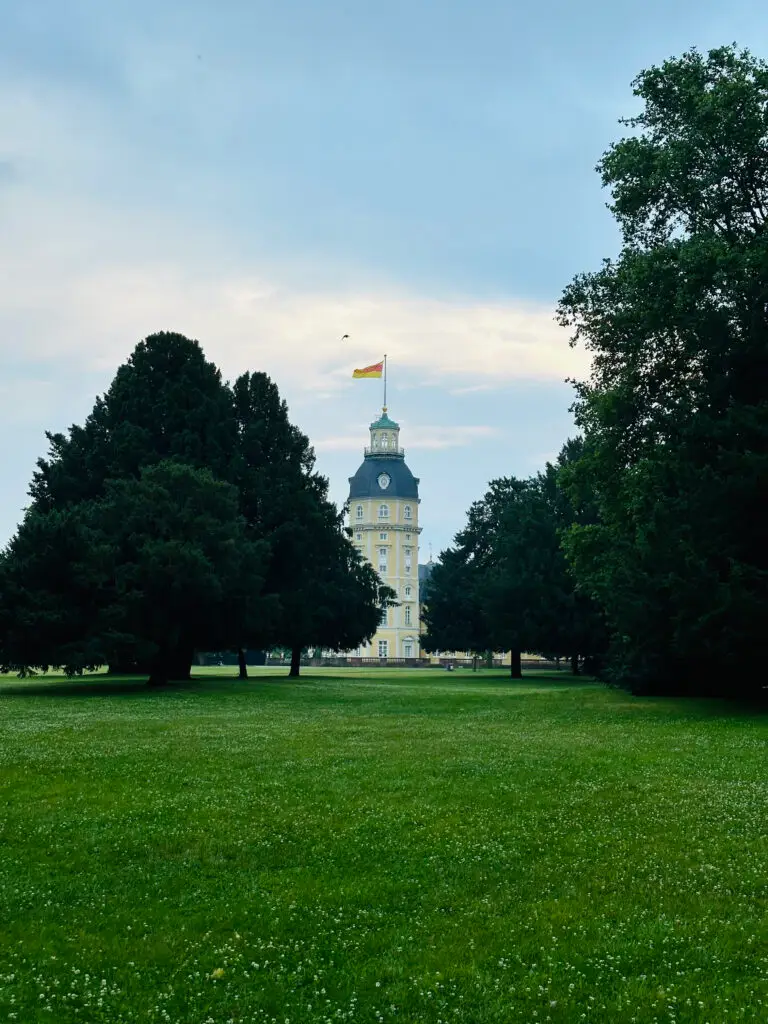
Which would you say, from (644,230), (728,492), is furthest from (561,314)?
Answer: (728,492)

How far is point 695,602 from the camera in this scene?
33.4 m

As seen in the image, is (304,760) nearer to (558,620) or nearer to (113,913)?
(113,913)

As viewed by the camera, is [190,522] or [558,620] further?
[558,620]

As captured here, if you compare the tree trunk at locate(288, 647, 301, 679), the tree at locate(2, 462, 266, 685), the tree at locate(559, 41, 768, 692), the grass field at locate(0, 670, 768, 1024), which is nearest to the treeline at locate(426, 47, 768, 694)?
the tree at locate(559, 41, 768, 692)

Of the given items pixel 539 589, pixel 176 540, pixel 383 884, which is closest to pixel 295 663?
pixel 539 589

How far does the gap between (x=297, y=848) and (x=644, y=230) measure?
→ 35265 mm

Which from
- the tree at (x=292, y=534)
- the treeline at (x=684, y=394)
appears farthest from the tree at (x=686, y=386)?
the tree at (x=292, y=534)

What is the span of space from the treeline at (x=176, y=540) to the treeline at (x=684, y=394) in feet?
63.6

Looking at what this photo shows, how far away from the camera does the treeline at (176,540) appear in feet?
153

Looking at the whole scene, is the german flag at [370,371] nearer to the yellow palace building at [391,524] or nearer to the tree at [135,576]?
the yellow palace building at [391,524]

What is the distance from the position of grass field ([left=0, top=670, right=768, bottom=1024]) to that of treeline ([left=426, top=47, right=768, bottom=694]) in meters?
12.1

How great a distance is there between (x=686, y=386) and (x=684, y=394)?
1.78ft

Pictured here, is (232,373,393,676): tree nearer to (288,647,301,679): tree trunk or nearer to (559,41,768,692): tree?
(288,647,301,679): tree trunk

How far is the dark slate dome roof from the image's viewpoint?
174000 millimetres
